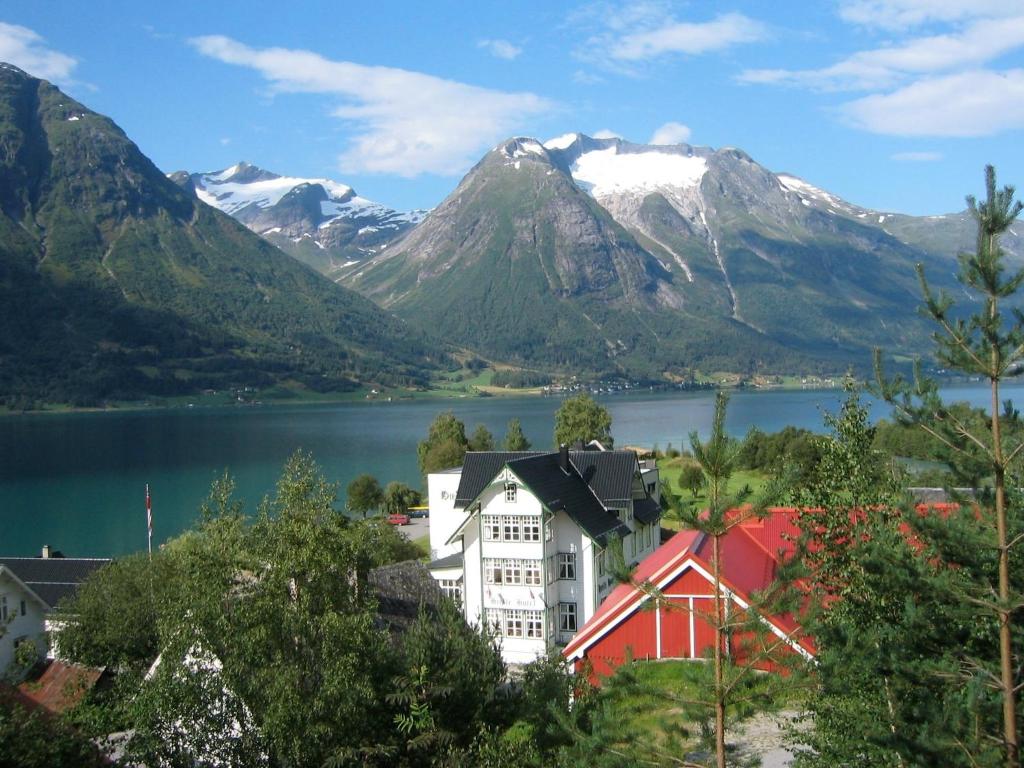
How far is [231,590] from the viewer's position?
16547 mm

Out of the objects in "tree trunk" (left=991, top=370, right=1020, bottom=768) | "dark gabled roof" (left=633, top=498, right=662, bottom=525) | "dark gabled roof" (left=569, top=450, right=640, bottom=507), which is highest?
"tree trunk" (left=991, top=370, right=1020, bottom=768)

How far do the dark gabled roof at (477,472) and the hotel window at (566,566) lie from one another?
3688mm

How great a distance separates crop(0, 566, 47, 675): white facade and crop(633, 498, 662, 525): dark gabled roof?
2068 centimetres

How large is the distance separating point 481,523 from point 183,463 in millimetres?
89144

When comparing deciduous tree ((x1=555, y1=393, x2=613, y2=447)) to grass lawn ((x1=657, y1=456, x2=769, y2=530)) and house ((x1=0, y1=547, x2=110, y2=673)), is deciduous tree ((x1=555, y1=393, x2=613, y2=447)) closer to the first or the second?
grass lawn ((x1=657, y1=456, x2=769, y2=530))

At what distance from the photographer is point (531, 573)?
30.8 m

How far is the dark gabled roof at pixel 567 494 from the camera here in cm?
3112

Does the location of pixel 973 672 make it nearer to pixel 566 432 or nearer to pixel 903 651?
pixel 903 651

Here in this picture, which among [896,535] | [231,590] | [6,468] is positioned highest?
[896,535]

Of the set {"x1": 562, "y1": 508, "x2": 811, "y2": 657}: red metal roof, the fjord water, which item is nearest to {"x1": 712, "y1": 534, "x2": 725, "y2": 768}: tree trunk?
{"x1": 562, "y1": 508, "x2": 811, "y2": 657}: red metal roof

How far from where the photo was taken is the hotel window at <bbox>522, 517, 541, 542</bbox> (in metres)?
31.0

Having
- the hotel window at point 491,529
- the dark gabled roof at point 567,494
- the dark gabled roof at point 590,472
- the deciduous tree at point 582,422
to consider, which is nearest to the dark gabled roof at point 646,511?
the dark gabled roof at point 590,472

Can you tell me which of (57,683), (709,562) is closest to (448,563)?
(57,683)

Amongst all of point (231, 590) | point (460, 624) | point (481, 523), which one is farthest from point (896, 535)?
point (481, 523)
